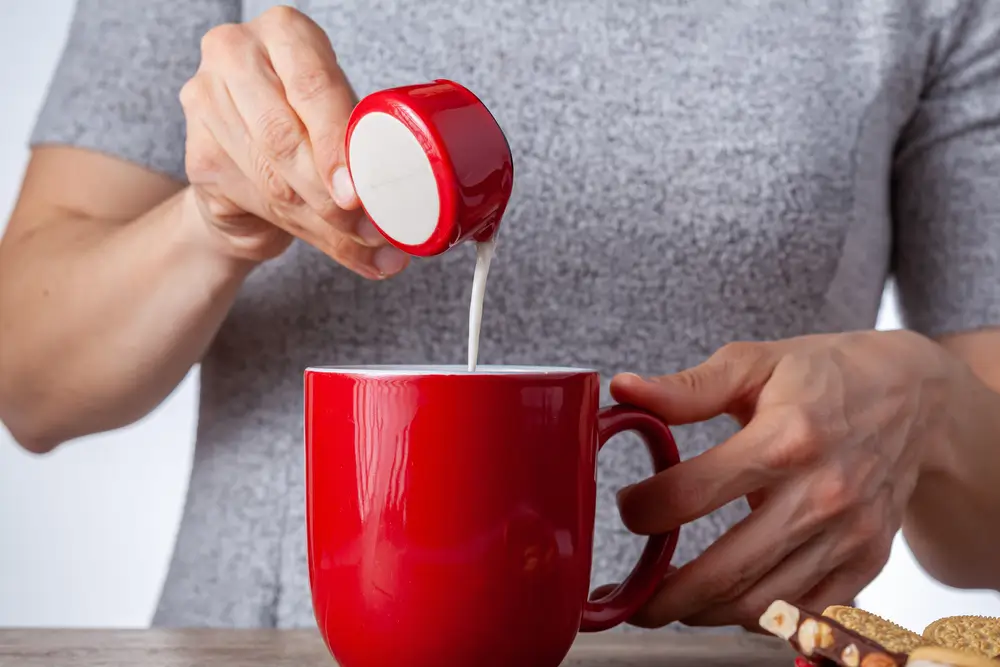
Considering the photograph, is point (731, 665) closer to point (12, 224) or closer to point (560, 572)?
point (560, 572)

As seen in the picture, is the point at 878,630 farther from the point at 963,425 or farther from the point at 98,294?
the point at 98,294

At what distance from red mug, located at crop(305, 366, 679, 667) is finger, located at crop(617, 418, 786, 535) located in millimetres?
61

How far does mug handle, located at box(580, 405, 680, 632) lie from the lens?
20.3 inches

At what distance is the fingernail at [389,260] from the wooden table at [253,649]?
0.69 ft

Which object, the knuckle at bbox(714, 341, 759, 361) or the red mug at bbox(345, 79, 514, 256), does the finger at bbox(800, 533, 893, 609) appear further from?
the red mug at bbox(345, 79, 514, 256)

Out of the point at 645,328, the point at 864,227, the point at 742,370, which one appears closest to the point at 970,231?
the point at 864,227

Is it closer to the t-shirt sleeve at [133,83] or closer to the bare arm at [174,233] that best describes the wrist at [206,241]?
the bare arm at [174,233]

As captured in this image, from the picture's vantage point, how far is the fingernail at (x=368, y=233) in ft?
1.79

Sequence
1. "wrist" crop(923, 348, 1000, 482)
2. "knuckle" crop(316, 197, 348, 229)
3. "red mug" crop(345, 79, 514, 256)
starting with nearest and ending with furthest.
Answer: "red mug" crop(345, 79, 514, 256) → "knuckle" crop(316, 197, 348, 229) → "wrist" crop(923, 348, 1000, 482)

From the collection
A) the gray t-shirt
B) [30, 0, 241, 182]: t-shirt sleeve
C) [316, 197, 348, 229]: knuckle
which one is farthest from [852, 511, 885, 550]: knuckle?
[30, 0, 241, 182]: t-shirt sleeve

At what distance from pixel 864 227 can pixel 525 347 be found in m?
0.30

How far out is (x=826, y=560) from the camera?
58 cm

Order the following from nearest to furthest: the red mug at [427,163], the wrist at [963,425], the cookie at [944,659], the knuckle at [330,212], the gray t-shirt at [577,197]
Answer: the cookie at [944,659], the red mug at [427,163], the knuckle at [330,212], the wrist at [963,425], the gray t-shirt at [577,197]

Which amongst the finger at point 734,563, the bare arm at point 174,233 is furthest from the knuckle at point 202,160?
the finger at point 734,563
